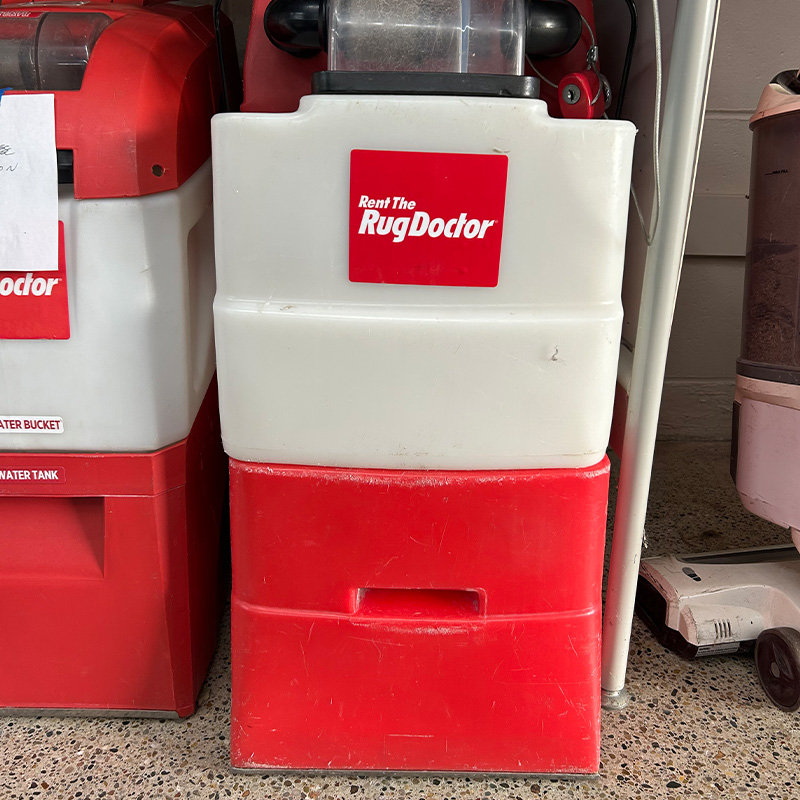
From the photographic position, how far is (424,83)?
710 mm

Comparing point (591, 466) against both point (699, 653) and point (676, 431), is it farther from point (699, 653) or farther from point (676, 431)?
point (676, 431)

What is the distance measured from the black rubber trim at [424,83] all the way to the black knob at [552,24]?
0.13m

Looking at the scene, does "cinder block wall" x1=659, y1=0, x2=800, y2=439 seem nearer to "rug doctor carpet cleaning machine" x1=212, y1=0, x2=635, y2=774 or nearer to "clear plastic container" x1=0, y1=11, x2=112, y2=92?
"rug doctor carpet cleaning machine" x1=212, y1=0, x2=635, y2=774

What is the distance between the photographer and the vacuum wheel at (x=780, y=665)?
0.97m

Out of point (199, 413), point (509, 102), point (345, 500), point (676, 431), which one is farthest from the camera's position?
point (676, 431)

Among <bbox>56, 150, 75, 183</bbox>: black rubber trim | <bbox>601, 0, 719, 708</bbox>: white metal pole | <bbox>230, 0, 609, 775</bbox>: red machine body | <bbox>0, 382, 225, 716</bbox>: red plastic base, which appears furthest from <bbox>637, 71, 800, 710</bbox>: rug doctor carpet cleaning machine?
<bbox>56, 150, 75, 183</bbox>: black rubber trim

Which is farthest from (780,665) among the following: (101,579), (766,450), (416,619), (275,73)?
(275,73)

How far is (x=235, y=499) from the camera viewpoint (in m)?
0.82

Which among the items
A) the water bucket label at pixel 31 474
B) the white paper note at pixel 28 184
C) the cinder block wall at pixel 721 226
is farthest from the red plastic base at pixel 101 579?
the cinder block wall at pixel 721 226

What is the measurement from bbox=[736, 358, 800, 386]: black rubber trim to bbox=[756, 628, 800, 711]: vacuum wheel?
1.16 feet

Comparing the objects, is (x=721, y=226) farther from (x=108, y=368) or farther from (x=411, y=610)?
(x=108, y=368)

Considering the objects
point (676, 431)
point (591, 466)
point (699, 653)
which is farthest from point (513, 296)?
point (676, 431)

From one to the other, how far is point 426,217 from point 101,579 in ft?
1.95

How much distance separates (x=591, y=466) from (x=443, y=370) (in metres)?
0.21
